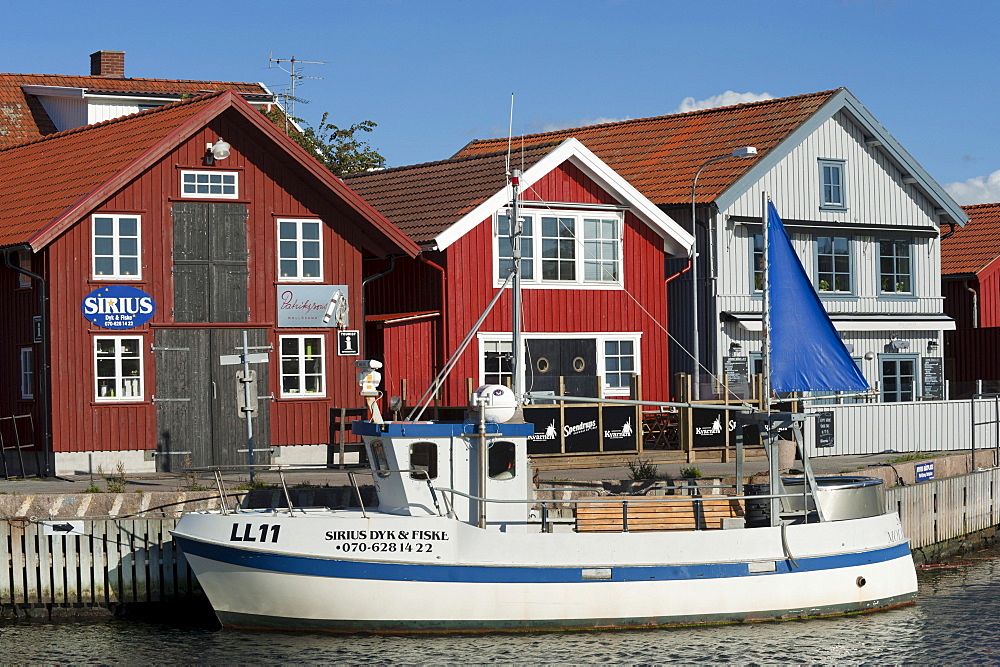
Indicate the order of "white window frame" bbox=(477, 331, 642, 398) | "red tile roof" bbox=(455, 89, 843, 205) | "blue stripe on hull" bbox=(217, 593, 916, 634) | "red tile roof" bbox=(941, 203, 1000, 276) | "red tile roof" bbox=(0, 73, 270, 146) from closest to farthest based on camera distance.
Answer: "blue stripe on hull" bbox=(217, 593, 916, 634) < "white window frame" bbox=(477, 331, 642, 398) < "red tile roof" bbox=(455, 89, 843, 205) < "red tile roof" bbox=(941, 203, 1000, 276) < "red tile roof" bbox=(0, 73, 270, 146)

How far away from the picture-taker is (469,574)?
19.9 meters

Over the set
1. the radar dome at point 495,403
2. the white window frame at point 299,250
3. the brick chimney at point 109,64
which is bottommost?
the radar dome at point 495,403

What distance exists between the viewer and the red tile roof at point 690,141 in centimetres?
3600

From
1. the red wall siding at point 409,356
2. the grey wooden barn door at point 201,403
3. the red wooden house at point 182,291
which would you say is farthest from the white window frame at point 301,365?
the red wall siding at point 409,356

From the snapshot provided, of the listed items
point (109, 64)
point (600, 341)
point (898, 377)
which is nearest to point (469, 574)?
point (600, 341)

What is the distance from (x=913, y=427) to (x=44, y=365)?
18.1 meters

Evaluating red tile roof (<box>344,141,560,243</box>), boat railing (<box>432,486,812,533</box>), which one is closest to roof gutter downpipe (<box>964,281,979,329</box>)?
red tile roof (<box>344,141,560,243</box>)

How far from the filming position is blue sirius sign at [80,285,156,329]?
88.0 ft

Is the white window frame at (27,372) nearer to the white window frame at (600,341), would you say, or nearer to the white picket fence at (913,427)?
the white window frame at (600,341)

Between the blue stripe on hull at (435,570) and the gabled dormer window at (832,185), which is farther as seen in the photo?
the gabled dormer window at (832,185)

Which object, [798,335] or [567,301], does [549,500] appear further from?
[567,301]

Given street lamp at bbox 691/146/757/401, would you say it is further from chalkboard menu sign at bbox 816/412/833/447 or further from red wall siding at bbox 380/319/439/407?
red wall siding at bbox 380/319/439/407

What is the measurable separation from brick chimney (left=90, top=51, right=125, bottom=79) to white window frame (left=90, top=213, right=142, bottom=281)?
1022 inches

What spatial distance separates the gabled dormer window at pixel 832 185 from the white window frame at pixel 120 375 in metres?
18.3
